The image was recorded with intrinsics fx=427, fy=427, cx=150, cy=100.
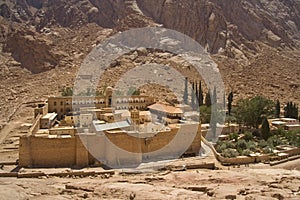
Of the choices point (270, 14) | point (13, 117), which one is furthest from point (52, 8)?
point (13, 117)

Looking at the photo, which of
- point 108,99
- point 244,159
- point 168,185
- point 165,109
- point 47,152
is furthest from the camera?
point 108,99

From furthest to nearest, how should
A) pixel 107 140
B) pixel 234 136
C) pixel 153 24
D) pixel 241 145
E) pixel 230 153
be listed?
1. pixel 153 24
2. pixel 234 136
3. pixel 241 145
4. pixel 230 153
5. pixel 107 140

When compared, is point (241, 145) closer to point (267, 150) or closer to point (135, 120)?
point (267, 150)

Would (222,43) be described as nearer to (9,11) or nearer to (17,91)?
(17,91)

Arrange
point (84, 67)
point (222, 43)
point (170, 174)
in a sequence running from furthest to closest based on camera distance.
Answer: point (222, 43), point (84, 67), point (170, 174)

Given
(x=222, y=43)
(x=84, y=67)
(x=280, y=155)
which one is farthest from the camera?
(x=222, y=43)

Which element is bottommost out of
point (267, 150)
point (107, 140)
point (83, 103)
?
point (267, 150)

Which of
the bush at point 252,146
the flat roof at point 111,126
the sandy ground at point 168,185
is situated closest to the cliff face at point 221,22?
the bush at point 252,146

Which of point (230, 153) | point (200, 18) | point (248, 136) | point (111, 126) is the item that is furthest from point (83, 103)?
point (200, 18)

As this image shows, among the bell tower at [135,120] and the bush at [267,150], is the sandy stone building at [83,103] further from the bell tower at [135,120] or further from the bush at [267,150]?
the bush at [267,150]
